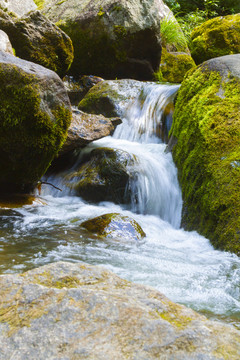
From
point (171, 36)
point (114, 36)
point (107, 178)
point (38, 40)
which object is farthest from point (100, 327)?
point (171, 36)

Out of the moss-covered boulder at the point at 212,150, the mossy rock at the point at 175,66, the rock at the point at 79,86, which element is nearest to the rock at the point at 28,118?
the moss-covered boulder at the point at 212,150

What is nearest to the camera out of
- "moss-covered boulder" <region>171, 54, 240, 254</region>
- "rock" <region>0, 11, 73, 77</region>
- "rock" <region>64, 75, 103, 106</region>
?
"moss-covered boulder" <region>171, 54, 240, 254</region>

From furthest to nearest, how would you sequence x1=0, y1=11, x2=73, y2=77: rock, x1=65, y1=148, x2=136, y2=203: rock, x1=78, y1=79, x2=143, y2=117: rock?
x1=78, y1=79, x2=143, y2=117: rock
x1=0, y1=11, x2=73, y2=77: rock
x1=65, y1=148, x2=136, y2=203: rock

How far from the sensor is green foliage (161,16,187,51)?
41.3 ft

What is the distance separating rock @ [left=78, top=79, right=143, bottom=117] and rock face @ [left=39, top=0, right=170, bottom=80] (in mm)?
1578

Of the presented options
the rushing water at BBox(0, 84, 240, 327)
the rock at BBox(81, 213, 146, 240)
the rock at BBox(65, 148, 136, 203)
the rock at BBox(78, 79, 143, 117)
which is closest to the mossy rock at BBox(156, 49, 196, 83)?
the rock at BBox(78, 79, 143, 117)

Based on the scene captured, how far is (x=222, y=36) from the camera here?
1127 cm

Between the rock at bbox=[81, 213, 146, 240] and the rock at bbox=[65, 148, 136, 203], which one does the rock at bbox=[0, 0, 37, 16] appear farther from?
the rock at bbox=[81, 213, 146, 240]

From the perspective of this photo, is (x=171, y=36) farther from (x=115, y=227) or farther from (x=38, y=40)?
(x=115, y=227)

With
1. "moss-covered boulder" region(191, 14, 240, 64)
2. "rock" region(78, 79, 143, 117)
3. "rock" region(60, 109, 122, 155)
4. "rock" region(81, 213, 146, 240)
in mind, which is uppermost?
"moss-covered boulder" region(191, 14, 240, 64)

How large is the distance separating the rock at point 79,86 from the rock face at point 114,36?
352 mm

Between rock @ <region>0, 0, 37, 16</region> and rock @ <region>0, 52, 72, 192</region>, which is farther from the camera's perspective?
rock @ <region>0, 0, 37, 16</region>

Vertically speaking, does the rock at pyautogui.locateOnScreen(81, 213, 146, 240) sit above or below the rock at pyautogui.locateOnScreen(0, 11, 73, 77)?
below

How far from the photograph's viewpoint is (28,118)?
4500 mm
